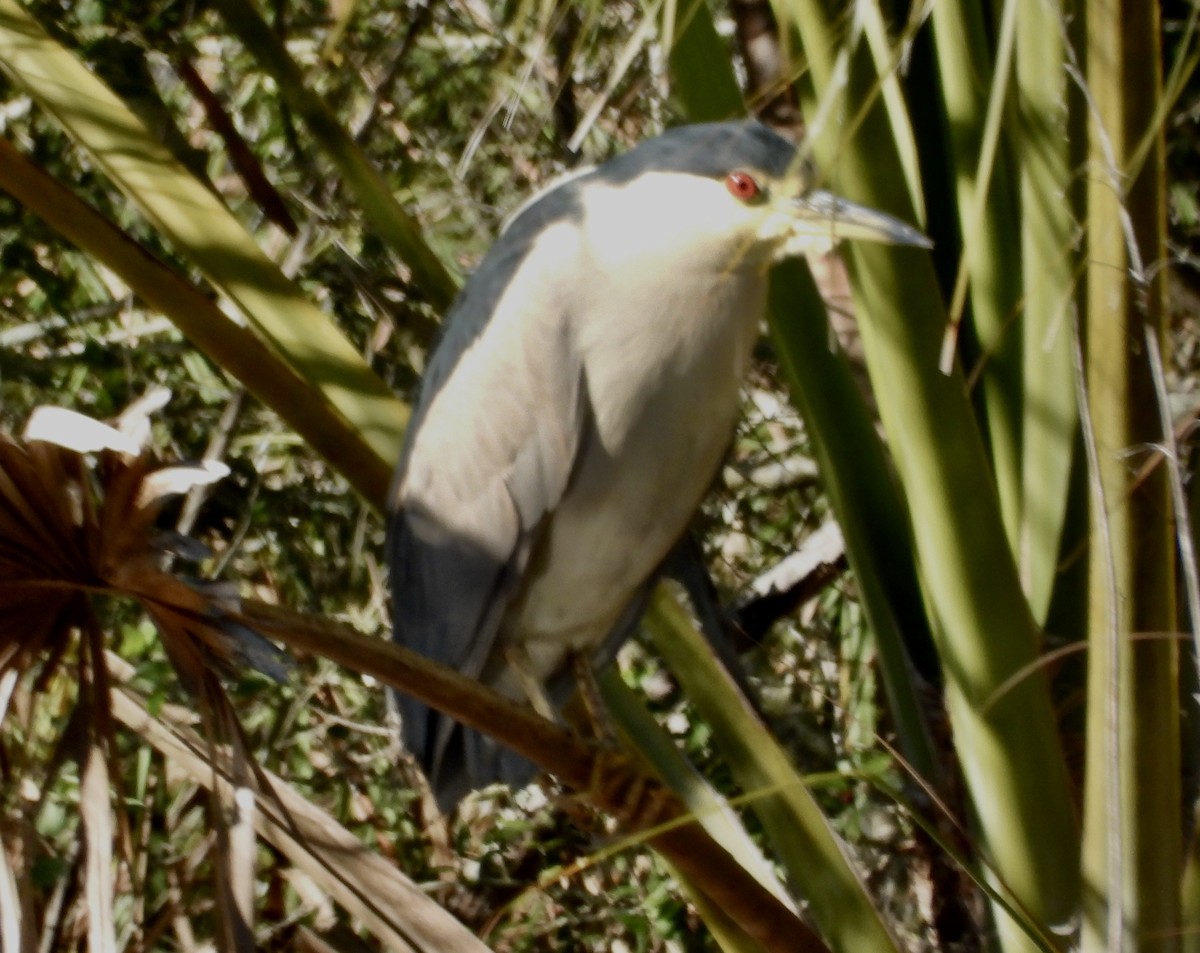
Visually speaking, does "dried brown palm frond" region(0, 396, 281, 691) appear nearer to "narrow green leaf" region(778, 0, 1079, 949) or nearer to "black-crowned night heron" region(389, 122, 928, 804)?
"narrow green leaf" region(778, 0, 1079, 949)

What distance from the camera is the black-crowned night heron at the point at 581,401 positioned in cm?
160

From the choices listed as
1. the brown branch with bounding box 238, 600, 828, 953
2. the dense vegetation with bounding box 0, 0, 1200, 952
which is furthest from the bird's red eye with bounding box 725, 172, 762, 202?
the brown branch with bounding box 238, 600, 828, 953

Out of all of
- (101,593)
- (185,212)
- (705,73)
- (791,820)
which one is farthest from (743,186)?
(101,593)

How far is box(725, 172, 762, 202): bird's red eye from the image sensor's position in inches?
61.9

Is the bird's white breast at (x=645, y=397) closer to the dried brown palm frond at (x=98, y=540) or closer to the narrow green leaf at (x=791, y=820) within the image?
the narrow green leaf at (x=791, y=820)

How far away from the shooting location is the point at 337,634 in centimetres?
84

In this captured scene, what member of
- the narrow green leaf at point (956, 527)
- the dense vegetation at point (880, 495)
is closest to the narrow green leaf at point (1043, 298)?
the dense vegetation at point (880, 495)

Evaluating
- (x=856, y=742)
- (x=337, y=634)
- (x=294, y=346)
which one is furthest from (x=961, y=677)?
(x=856, y=742)

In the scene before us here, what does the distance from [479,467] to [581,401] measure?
154mm

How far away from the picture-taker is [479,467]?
66.1 inches

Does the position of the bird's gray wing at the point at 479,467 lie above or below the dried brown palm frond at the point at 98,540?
below

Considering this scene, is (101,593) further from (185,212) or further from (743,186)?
(743,186)

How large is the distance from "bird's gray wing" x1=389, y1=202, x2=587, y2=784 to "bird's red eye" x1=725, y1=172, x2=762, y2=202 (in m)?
0.22

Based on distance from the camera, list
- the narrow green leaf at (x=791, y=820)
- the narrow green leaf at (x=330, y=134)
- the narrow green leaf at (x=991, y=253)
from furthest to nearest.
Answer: the narrow green leaf at (x=330, y=134), the narrow green leaf at (x=991, y=253), the narrow green leaf at (x=791, y=820)
